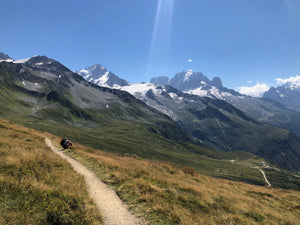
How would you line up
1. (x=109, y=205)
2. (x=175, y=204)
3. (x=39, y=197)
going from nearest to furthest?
(x=39, y=197), (x=109, y=205), (x=175, y=204)

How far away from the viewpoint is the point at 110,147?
619 ft

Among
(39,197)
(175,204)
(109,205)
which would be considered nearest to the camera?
(39,197)

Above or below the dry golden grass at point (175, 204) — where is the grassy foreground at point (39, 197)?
above

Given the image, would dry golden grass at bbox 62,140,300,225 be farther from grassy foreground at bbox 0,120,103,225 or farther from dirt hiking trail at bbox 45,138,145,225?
grassy foreground at bbox 0,120,103,225

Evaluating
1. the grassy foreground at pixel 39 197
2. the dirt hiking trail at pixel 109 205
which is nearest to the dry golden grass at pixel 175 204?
the dirt hiking trail at pixel 109 205

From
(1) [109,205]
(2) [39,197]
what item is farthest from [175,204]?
(2) [39,197]

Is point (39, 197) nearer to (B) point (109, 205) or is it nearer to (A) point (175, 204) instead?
(B) point (109, 205)

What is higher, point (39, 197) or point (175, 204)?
point (39, 197)

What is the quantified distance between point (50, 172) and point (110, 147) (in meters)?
183

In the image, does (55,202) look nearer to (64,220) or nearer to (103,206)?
(64,220)

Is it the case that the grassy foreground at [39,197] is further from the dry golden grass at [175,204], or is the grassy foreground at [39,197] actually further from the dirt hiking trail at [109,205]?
the dry golden grass at [175,204]

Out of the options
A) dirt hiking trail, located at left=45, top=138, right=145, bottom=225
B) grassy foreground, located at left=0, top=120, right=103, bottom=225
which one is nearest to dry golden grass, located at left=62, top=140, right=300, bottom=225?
dirt hiking trail, located at left=45, top=138, right=145, bottom=225

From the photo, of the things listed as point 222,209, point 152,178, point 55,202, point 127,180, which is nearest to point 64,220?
point 55,202

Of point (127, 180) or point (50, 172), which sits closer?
point (50, 172)
